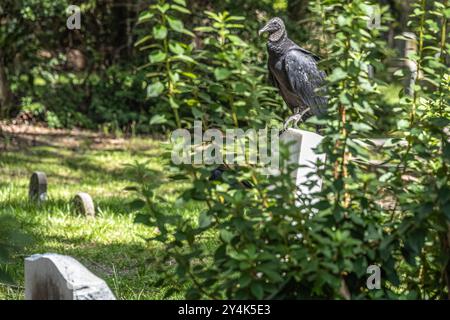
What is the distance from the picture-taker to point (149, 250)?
726cm

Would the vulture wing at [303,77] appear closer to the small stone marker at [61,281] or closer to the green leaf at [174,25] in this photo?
the green leaf at [174,25]

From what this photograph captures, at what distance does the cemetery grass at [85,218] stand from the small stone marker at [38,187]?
0.12 m

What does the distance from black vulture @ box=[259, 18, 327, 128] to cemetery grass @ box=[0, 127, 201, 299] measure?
150 centimetres

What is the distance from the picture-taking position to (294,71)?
21.0 feet

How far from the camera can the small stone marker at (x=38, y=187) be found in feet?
29.0

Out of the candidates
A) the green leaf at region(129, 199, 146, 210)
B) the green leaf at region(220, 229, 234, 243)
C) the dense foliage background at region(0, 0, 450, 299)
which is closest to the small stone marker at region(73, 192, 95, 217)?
the dense foliage background at region(0, 0, 450, 299)

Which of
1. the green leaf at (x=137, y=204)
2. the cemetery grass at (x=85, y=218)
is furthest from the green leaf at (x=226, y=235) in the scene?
the cemetery grass at (x=85, y=218)

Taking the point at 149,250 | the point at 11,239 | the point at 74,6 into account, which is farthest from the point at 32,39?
the point at 11,239

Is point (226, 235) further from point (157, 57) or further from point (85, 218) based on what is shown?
point (85, 218)

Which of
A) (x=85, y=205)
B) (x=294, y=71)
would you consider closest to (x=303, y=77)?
(x=294, y=71)

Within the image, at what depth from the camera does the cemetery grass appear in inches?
249

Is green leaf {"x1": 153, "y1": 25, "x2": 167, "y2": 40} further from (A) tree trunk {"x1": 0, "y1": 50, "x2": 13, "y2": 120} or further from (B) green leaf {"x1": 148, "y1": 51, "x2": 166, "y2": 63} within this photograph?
(A) tree trunk {"x1": 0, "y1": 50, "x2": 13, "y2": 120}

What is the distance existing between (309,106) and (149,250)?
6.12 ft
